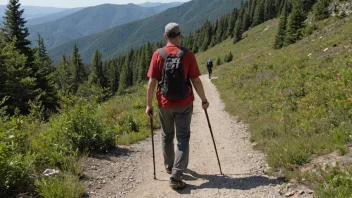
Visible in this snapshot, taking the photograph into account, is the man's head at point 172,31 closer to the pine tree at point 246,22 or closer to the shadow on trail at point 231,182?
Answer: the shadow on trail at point 231,182

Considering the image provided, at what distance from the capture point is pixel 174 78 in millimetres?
5039

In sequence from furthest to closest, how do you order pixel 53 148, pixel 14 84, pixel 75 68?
pixel 75 68, pixel 14 84, pixel 53 148

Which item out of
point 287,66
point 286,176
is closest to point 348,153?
point 286,176

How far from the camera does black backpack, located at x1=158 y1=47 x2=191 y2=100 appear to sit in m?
5.01

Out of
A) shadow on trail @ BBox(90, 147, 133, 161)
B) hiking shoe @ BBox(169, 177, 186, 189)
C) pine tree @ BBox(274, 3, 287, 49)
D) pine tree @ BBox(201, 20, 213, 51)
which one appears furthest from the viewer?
pine tree @ BBox(201, 20, 213, 51)

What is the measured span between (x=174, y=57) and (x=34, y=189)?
3379mm

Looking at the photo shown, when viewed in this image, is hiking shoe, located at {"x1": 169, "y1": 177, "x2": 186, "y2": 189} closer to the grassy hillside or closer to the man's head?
the grassy hillside

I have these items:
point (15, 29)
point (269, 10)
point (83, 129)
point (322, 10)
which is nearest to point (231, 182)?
point (83, 129)

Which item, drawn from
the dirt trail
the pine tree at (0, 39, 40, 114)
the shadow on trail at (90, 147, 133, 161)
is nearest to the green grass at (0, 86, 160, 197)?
the shadow on trail at (90, 147, 133, 161)

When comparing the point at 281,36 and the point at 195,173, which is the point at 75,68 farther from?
the point at 195,173

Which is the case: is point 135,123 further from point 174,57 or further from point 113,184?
point 174,57

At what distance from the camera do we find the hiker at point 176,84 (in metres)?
5.06

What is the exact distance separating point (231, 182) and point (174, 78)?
239 centimetres

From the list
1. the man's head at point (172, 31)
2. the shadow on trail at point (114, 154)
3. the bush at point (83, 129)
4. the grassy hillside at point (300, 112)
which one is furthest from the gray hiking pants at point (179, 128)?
the bush at point (83, 129)
